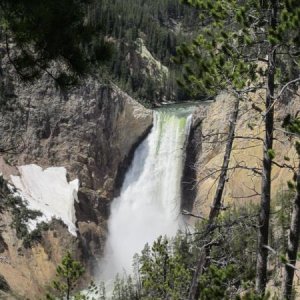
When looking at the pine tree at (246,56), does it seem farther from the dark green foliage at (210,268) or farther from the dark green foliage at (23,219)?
the dark green foliage at (23,219)

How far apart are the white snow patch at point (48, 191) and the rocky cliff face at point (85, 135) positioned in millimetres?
819

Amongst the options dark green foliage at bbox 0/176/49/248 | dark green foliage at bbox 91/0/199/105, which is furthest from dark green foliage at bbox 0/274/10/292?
dark green foliage at bbox 91/0/199/105

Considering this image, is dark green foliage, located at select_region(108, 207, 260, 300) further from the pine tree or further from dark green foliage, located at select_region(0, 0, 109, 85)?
dark green foliage, located at select_region(0, 0, 109, 85)

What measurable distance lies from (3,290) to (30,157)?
1747 centimetres

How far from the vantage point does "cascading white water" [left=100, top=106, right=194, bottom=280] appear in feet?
151

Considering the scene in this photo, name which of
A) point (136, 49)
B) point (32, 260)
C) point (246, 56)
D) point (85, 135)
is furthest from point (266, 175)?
point (136, 49)

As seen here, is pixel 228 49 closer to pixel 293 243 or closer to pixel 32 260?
pixel 293 243

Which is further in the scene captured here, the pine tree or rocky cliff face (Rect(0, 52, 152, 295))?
rocky cliff face (Rect(0, 52, 152, 295))

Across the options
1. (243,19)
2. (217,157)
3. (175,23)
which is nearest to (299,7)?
(243,19)

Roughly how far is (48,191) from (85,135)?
729cm

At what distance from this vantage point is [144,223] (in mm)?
47625

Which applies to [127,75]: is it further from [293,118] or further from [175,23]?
[293,118]

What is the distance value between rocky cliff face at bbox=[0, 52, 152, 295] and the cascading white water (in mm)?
1040

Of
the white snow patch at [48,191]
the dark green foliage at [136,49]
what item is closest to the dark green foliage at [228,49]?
the white snow patch at [48,191]
